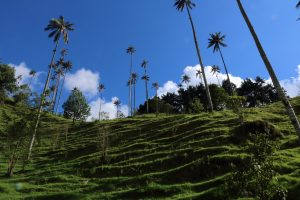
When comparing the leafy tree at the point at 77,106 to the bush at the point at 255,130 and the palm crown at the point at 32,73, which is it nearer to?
the palm crown at the point at 32,73

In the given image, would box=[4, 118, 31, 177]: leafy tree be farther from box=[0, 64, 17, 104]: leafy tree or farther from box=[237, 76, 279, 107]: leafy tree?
box=[237, 76, 279, 107]: leafy tree

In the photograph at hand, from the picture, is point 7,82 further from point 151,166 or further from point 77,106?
point 151,166

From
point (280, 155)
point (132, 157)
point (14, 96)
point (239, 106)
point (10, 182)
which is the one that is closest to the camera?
point (280, 155)

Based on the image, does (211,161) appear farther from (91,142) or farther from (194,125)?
(91,142)

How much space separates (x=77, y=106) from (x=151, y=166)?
73836 millimetres

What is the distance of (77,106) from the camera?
112 m

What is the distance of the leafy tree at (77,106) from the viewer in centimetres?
10725

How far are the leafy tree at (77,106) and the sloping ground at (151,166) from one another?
137ft

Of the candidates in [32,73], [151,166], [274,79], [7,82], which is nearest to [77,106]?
[7,82]

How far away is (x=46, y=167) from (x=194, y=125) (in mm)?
26353

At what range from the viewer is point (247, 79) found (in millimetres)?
135000

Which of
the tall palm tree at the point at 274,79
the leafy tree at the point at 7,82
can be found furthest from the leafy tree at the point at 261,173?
the leafy tree at the point at 7,82

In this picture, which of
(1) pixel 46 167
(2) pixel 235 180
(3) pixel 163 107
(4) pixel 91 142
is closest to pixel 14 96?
(3) pixel 163 107

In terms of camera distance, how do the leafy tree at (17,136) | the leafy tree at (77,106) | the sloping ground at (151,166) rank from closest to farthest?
1. the sloping ground at (151,166)
2. the leafy tree at (17,136)
3. the leafy tree at (77,106)
